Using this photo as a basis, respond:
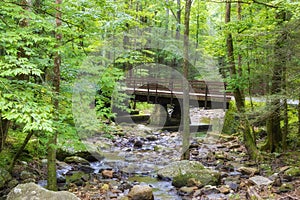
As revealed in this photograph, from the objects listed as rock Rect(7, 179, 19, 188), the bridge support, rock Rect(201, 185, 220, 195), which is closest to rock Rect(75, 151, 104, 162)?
rock Rect(7, 179, 19, 188)

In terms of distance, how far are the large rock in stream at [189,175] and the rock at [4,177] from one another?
11.8ft

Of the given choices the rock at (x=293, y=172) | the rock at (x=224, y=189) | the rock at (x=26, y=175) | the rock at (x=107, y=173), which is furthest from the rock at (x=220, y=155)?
the rock at (x=26, y=175)

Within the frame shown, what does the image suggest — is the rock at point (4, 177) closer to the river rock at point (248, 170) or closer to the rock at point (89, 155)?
the rock at point (89, 155)

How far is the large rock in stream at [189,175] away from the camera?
21.0ft

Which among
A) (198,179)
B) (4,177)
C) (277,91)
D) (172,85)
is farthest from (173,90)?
(4,177)

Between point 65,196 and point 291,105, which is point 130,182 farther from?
point 291,105

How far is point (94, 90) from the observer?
241 inches

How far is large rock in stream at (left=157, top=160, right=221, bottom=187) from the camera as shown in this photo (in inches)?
252

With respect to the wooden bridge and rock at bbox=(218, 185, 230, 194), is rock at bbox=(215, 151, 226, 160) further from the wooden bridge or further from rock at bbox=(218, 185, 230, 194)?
the wooden bridge

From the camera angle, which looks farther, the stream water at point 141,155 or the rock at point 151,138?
the rock at point 151,138

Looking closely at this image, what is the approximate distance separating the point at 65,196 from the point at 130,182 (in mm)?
2881

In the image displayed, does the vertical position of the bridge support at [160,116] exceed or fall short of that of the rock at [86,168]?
it exceeds it

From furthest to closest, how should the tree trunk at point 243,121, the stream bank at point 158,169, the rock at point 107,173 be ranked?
1. the tree trunk at point 243,121
2. the rock at point 107,173
3. the stream bank at point 158,169

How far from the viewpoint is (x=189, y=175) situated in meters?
6.56
